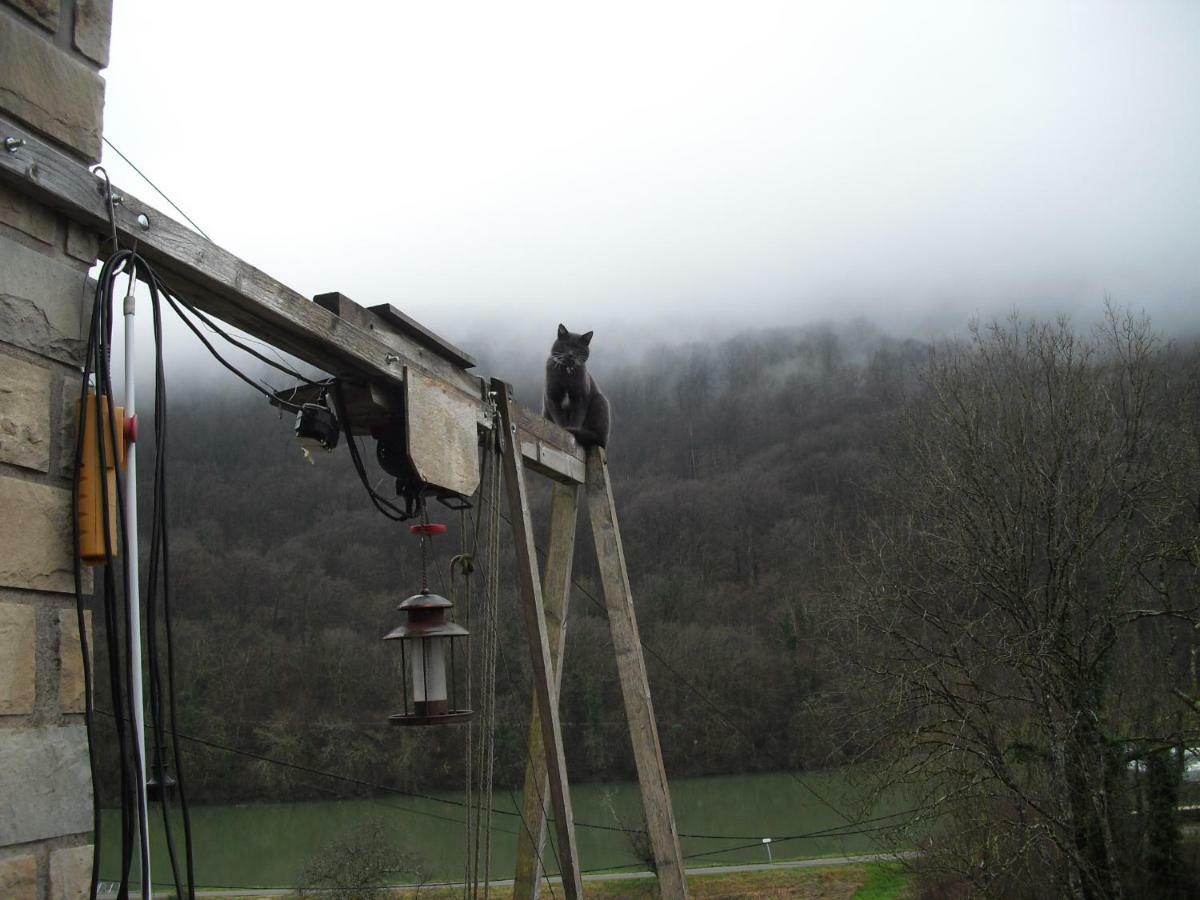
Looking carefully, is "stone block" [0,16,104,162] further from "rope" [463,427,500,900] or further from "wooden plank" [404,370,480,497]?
"rope" [463,427,500,900]

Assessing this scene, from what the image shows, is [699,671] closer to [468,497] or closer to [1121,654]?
[1121,654]

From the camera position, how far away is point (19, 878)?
1672 millimetres

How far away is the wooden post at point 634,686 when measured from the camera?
488 centimetres

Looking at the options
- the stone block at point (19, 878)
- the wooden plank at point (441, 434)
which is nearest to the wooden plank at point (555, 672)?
the wooden plank at point (441, 434)

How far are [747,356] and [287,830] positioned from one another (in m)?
44.1

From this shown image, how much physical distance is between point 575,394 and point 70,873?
450 cm

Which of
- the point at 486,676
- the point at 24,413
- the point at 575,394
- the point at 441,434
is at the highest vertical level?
the point at 575,394

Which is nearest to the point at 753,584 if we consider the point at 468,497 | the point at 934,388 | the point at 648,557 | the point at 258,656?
the point at 648,557

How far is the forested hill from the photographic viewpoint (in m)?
24.5

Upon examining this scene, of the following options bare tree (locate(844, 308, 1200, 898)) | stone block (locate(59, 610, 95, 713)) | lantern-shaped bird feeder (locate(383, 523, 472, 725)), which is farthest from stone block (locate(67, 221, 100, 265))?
bare tree (locate(844, 308, 1200, 898))

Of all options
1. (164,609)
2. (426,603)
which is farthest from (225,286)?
(426,603)

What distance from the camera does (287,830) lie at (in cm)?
2352

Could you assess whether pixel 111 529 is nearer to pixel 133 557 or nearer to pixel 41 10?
pixel 133 557

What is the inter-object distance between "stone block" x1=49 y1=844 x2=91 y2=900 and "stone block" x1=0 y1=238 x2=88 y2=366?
2.73 ft
